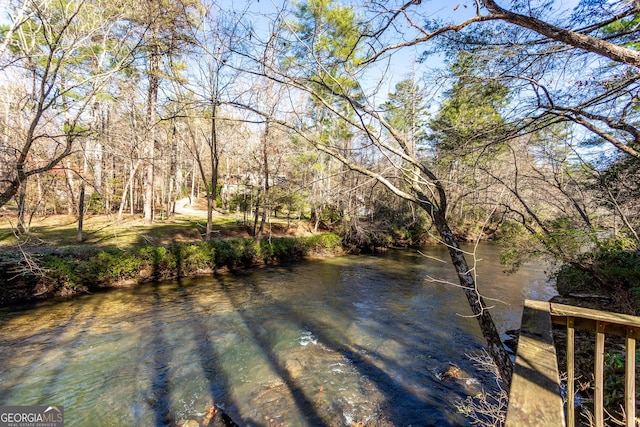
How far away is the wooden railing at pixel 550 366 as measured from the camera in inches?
40.2

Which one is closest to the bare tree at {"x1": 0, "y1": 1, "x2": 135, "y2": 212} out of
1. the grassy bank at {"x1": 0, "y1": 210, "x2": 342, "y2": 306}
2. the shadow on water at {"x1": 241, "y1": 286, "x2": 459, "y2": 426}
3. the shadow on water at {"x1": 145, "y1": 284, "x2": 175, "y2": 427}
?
the grassy bank at {"x1": 0, "y1": 210, "x2": 342, "y2": 306}

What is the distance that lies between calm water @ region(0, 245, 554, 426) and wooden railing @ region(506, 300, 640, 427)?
2964 mm

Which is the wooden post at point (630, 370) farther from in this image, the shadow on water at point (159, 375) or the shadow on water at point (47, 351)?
the shadow on water at point (47, 351)

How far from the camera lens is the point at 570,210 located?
8422mm

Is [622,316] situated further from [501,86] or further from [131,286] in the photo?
[131,286]

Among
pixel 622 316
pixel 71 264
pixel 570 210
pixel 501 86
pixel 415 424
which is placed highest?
pixel 501 86

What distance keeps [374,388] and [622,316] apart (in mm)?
3748

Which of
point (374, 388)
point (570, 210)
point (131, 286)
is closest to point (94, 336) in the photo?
point (131, 286)

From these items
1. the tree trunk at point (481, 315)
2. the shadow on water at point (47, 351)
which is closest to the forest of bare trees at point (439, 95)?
the tree trunk at point (481, 315)

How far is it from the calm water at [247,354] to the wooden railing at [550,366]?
2964 mm

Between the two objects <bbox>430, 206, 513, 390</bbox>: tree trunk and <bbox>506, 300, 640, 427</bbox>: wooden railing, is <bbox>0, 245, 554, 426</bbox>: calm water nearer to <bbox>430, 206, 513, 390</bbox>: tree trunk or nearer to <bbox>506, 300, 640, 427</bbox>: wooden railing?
<bbox>430, 206, 513, 390</bbox>: tree trunk

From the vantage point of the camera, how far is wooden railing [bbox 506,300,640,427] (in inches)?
40.2

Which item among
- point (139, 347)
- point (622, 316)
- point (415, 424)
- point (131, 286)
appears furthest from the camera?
point (131, 286)

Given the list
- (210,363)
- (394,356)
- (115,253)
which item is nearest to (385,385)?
(394,356)
